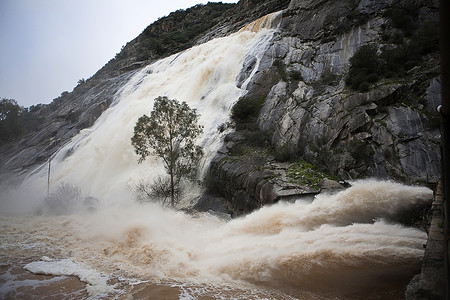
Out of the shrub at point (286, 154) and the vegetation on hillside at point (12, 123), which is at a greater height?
the vegetation on hillside at point (12, 123)

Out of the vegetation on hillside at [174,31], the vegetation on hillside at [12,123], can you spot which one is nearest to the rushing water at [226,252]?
the vegetation on hillside at [12,123]

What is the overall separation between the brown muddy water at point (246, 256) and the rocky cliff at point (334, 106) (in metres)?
2.39

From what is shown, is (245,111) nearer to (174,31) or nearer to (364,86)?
(364,86)

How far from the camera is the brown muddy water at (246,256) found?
7.08 metres

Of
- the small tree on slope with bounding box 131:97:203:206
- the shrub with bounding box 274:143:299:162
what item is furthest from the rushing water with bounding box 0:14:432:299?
the shrub with bounding box 274:143:299:162

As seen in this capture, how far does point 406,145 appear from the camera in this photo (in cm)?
1338

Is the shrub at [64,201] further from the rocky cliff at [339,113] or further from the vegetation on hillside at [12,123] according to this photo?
the vegetation on hillside at [12,123]

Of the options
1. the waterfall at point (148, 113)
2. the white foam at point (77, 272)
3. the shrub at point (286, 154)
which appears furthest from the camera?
the waterfall at point (148, 113)

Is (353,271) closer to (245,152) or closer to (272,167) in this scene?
(272,167)

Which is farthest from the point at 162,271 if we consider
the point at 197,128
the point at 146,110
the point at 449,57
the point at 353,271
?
the point at 146,110

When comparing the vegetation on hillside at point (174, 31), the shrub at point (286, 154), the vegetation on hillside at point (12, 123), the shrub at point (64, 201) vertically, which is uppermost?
the vegetation on hillside at point (174, 31)

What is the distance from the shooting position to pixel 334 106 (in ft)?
55.7

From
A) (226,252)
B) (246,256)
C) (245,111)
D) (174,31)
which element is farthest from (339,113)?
(174,31)

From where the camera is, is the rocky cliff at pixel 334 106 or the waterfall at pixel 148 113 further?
the waterfall at pixel 148 113
